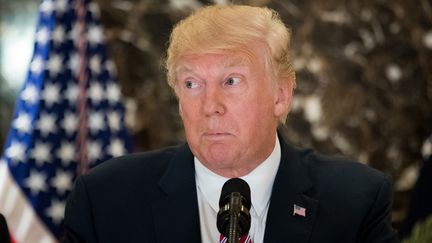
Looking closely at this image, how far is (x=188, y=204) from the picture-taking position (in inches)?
105

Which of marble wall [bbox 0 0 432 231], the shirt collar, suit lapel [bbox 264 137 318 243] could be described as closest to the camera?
suit lapel [bbox 264 137 318 243]

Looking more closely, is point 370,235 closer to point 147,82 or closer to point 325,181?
point 325,181

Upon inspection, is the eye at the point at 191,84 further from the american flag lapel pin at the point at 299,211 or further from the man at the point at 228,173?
the american flag lapel pin at the point at 299,211

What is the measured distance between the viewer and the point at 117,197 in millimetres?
2721

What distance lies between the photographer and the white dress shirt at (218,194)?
2654mm

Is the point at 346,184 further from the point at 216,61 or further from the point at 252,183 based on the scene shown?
the point at 216,61

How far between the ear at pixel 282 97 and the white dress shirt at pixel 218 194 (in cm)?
18

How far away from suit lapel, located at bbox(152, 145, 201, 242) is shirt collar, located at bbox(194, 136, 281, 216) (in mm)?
40

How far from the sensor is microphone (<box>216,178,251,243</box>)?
1.84m

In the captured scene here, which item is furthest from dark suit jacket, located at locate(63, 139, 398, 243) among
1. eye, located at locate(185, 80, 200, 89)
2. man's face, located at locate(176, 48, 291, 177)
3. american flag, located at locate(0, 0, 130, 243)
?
american flag, located at locate(0, 0, 130, 243)

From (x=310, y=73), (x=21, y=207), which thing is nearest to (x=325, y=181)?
(x=21, y=207)

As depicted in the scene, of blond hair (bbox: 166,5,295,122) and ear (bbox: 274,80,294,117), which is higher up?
blond hair (bbox: 166,5,295,122)

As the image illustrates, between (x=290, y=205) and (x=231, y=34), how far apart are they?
25.6 inches

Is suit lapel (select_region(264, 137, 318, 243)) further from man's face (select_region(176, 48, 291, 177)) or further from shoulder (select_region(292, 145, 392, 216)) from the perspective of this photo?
man's face (select_region(176, 48, 291, 177))
